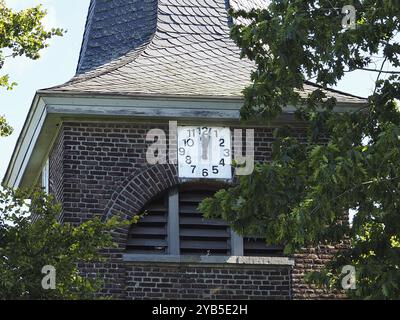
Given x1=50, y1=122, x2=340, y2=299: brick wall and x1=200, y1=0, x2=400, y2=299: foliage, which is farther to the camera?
x1=50, y1=122, x2=340, y2=299: brick wall

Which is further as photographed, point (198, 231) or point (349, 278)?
point (198, 231)

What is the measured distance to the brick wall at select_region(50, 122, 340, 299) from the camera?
24000 millimetres

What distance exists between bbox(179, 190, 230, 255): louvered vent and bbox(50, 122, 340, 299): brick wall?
1.50 ft

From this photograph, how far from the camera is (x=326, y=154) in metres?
19.4

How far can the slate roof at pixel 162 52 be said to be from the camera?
25.0m

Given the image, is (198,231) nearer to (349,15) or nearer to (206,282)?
(206,282)

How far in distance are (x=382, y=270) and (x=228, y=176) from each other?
18.1ft

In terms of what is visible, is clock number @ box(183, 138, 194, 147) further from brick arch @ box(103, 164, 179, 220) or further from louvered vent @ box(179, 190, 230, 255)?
louvered vent @ box(179, 190, 230, 255)

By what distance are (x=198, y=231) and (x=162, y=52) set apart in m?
3.12

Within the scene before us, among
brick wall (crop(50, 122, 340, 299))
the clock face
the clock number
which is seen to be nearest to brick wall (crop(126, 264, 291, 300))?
brick wall (crop(50, 122, 340, 299))

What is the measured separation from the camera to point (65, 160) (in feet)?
80.4

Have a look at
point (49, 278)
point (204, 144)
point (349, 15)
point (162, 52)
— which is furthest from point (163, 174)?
point (49, 278)

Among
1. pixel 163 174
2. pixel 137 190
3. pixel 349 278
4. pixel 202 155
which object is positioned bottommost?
pixel 349 278
